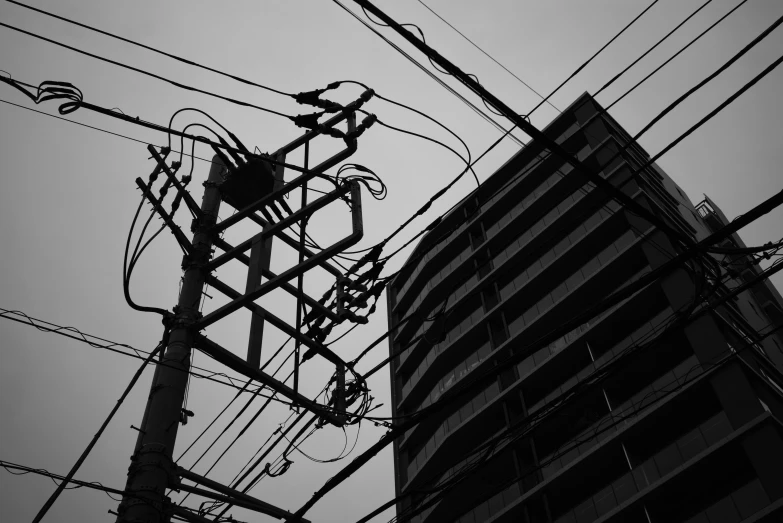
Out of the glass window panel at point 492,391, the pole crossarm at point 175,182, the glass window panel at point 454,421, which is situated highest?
the glass window panel at point 492,391

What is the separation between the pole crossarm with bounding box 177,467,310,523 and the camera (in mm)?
6137

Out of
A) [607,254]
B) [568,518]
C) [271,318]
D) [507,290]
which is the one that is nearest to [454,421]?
[507,290]

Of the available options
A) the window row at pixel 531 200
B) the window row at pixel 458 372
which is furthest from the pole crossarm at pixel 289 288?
the window row at pixel 531 200

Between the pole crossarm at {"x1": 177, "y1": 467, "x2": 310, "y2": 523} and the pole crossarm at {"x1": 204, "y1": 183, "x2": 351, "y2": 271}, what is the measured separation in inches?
87.0

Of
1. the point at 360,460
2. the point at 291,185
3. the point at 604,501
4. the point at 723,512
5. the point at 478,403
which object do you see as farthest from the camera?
the point at 478,403

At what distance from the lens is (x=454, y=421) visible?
3416 cm

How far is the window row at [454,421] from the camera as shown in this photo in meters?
33.3

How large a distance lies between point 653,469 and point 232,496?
69.8 ft

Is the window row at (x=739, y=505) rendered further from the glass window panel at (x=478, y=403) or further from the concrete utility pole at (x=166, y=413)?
the concrete utility pole at (x=166, y=413)

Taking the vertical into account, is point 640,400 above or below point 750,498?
above

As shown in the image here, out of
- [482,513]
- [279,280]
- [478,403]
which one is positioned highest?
[478,403]

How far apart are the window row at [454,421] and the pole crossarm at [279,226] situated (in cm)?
2725

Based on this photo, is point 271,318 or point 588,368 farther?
point 588,368

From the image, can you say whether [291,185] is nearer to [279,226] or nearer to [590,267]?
[279,226]
